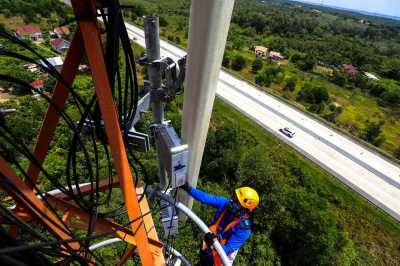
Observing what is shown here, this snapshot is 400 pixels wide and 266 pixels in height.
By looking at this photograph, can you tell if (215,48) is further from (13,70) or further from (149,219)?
(13,70)

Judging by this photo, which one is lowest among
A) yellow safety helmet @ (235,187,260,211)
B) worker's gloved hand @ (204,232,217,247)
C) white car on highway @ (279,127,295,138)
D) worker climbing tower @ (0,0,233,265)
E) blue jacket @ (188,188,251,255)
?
white car on highway @ (279,127,295,138)

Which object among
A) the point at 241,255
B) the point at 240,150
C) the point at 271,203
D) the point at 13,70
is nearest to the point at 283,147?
the point at 240,150

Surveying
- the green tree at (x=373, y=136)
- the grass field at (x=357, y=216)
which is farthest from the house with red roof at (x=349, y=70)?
the grass field at (x=357, y=216)

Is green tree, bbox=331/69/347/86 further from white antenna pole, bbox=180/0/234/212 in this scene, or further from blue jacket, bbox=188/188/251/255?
white antenna pole, bbox=180/0/234/212

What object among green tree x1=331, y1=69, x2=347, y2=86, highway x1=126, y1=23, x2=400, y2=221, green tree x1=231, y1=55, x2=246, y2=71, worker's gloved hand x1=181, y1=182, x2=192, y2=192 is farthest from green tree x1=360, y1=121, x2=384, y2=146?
→ worker's gloved hand x1=181, y1=182, x2=192, y2=192

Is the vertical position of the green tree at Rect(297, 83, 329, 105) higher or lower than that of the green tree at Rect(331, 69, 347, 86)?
higher

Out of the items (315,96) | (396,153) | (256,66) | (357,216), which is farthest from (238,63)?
(357,216)
